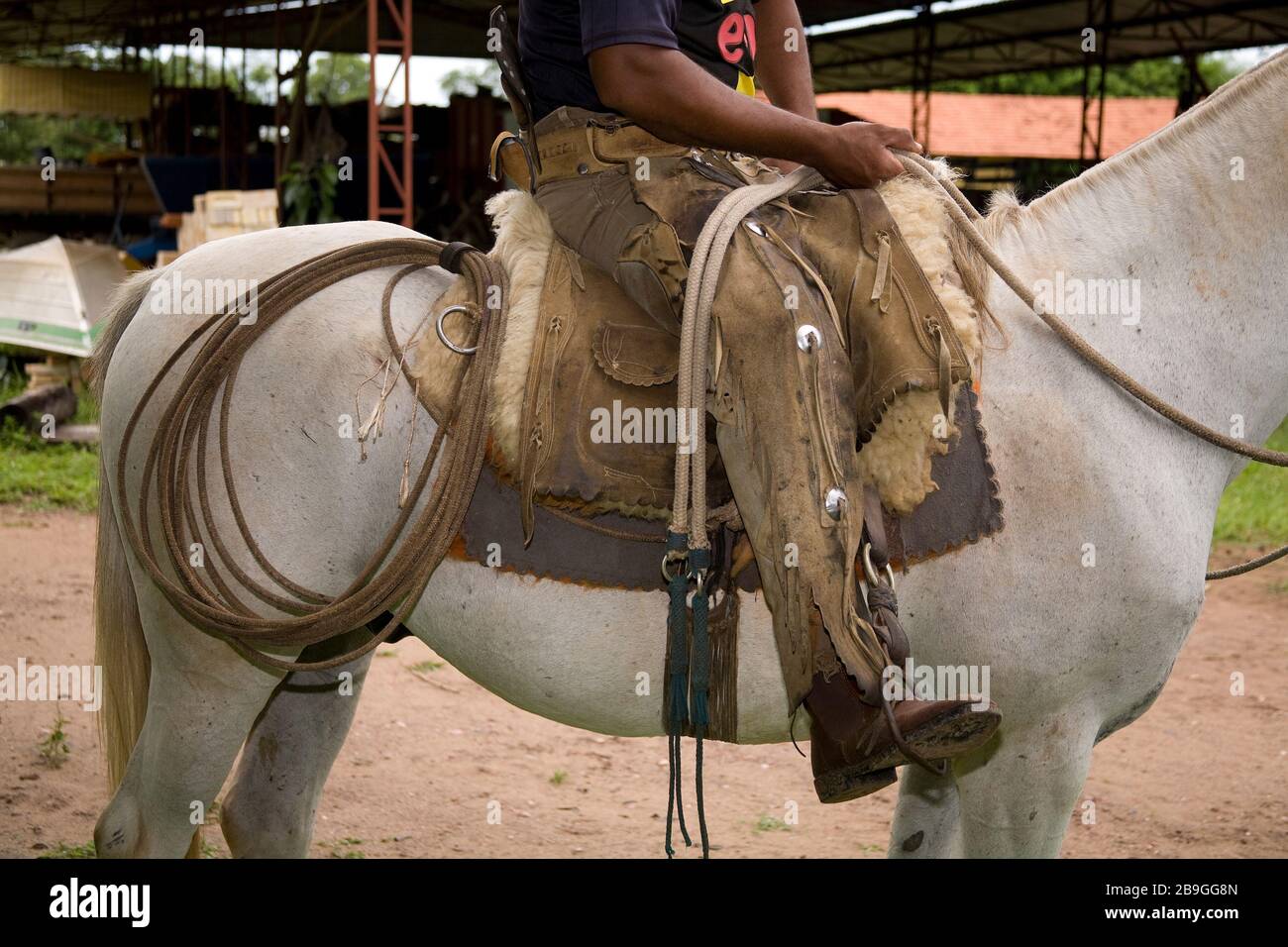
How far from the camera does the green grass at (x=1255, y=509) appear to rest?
8.03 meters

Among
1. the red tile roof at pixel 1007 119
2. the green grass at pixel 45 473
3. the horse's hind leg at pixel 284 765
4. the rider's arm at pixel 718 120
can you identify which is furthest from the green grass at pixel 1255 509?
the red tile roof at pixel 1007 119

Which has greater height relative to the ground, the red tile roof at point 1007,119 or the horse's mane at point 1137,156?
the red tile roof at point 1007,119

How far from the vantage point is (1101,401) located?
234 centimetres

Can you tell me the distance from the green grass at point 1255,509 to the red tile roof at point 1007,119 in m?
20.8

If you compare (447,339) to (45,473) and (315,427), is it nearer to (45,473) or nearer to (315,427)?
(315,427)

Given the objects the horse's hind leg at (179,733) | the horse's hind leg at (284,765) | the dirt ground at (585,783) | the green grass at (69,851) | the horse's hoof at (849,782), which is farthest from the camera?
the dirt ground at (585,783)

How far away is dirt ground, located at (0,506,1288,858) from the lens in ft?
13.2

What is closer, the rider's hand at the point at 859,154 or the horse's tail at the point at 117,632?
the rider's hand at the point at 859,154

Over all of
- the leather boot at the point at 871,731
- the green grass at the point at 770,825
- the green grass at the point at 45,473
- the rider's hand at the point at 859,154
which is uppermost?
the rider's hand at the point at 859,154

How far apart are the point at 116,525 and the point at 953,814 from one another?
217cm

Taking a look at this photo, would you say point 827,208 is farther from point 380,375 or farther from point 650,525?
point 380,375

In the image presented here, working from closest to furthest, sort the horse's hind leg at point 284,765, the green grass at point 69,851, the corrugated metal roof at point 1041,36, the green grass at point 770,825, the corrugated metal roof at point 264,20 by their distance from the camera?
1. the horse's hind leg at point 284,765
2. the green grass at point 69,851
3. the green grass at point 770,825
4. the corrugated metal roof at point 264,20
5. the corrugated metal roof at point 1041,36

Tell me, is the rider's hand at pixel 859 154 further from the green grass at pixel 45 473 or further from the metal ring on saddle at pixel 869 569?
the green grass at pixel 45 473
